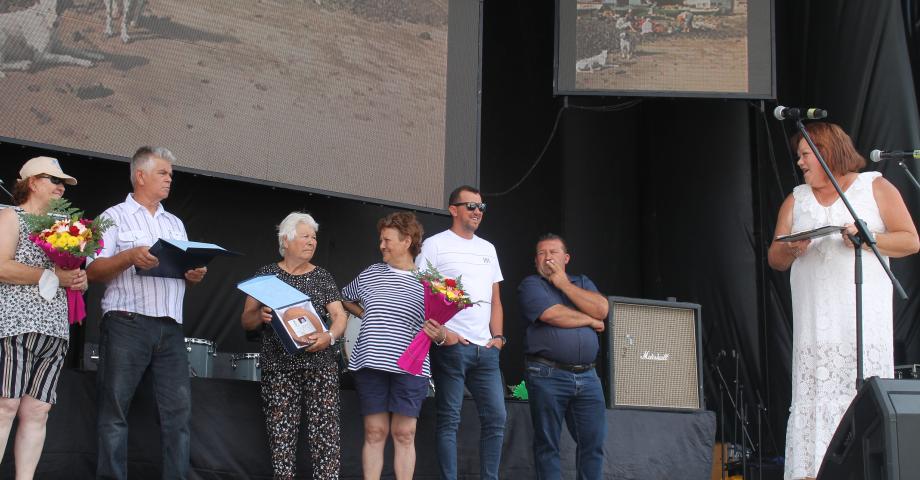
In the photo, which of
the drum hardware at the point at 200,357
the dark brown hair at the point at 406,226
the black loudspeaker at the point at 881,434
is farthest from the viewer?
the drum hardware at the point at 200,357

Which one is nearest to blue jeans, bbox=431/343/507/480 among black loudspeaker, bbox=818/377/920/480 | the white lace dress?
the white lace dress

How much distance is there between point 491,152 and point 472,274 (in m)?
3.33

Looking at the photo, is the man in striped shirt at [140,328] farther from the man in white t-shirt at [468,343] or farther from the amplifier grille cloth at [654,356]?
the amplifier grille cloth at [654,356]

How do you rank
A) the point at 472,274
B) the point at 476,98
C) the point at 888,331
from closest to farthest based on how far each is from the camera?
the point at 888,331, the point at 472,274, the point at 476,98

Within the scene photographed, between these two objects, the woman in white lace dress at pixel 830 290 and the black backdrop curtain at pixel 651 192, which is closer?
the woman in white lace dress at pixel 830 290

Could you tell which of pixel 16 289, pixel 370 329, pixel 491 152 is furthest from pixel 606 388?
pixel 16 289

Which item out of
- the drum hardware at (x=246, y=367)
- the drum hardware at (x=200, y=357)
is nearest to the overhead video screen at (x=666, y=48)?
the drum hardware at (x=246, y=367)

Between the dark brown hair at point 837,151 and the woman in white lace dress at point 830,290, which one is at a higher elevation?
the dark brown hair at point 837,151

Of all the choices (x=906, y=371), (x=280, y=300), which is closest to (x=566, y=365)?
(x=280, y=300)

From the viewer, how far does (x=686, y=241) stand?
8.27 meters

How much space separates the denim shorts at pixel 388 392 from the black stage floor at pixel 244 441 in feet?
1.95

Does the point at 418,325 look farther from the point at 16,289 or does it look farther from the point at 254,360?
the point at 16,289

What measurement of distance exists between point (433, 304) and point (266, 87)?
6.67ft

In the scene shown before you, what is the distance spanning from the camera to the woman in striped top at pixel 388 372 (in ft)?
15.3
